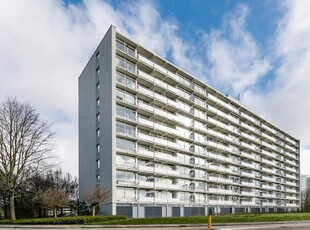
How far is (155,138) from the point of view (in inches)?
1922

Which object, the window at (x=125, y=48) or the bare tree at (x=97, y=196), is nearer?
the bare tree at (x=97, y=196)

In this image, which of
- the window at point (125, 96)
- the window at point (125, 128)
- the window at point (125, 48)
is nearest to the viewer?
the window at point (125, 128)

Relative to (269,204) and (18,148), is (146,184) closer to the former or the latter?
(18,148)

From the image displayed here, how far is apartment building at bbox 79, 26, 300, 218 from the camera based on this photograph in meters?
43.3

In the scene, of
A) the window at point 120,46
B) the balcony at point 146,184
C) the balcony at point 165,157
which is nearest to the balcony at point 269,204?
the balcony at point 165,157

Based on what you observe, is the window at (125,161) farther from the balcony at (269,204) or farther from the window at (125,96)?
the balcony at (269,204)

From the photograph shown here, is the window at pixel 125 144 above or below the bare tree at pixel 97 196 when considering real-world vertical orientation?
above

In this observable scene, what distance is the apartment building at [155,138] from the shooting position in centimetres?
4331

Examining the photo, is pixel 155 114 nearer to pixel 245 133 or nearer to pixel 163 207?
pixel 163 207

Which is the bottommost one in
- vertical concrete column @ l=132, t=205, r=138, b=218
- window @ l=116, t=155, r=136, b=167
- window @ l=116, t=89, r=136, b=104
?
vertical concrete column @ l=132, t=205, r=138, b=218

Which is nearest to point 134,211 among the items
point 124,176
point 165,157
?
point 124,176

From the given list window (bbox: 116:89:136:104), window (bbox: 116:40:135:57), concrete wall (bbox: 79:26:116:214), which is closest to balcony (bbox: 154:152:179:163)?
concrete wall (bbox: 79:26:116:214)

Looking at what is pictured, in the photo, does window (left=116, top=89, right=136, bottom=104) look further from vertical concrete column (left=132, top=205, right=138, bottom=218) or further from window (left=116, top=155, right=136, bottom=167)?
vertical concrete column (left=132, top=205, right=138, bottom=218)

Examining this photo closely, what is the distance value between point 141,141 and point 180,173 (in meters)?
12.1
